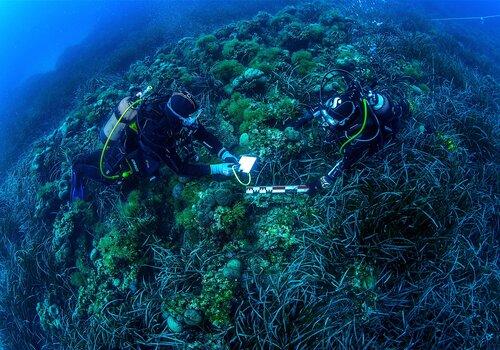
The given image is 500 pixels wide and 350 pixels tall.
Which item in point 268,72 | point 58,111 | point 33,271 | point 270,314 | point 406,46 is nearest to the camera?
point 270,314

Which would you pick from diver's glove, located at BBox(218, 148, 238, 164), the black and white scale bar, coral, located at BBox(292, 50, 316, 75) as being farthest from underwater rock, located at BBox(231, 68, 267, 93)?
the black and white scale bar

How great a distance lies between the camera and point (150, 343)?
3.52m

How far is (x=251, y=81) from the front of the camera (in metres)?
6.02

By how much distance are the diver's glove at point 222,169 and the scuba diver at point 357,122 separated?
1395 mm

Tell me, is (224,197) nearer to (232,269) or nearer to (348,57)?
(232,269)

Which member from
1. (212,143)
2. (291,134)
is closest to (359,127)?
(291,134)

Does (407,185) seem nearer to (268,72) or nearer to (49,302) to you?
(268,72)

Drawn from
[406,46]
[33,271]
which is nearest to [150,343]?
[33,271]

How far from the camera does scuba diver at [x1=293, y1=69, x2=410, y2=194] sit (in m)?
3.80

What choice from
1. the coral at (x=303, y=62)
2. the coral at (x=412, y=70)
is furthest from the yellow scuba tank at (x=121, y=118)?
the coral at (x=412, y=70)

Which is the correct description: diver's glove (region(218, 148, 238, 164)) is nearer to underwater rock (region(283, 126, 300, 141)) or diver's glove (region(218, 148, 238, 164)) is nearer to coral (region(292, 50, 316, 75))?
underwater rock (region(283, 126, 300, 141))

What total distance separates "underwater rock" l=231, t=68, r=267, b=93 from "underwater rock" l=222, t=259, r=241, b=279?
3.62m

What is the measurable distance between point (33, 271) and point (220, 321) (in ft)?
14.7

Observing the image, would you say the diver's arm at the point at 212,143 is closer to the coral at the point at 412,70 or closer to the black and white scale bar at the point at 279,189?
the black and white scale bar at the point at 279,189
